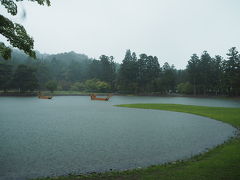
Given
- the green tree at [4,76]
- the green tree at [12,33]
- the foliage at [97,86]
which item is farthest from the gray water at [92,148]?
the foliage at [97,86]

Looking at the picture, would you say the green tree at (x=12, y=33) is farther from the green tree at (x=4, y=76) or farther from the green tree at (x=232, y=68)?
the green tree at (x=4, y=76)

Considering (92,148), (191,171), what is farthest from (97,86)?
(191,171)

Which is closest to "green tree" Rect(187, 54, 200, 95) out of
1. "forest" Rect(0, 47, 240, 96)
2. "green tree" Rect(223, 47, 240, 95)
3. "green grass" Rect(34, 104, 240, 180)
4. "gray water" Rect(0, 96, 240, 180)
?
"forest" Rect(0, 47, 240, 96)

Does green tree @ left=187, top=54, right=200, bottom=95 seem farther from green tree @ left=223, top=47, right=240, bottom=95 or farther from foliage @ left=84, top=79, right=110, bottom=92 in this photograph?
foliage @ left=84, top=79, right=110, bottom=92

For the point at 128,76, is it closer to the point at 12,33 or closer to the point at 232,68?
the point at 232,68

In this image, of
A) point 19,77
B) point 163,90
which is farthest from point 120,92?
point 19,77

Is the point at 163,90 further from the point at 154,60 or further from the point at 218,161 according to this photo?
the point at 218,161

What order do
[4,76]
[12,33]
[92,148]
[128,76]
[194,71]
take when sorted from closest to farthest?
[12,33] → [92,148] → [194,71] → [4,76] → [128,76]

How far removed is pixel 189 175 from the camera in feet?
20.0

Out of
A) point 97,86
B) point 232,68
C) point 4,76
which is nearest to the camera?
point 232,68

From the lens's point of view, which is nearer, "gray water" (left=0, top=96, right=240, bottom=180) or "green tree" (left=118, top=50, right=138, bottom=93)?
"gray water" (left=0, top=96, right=240, bottom=180)

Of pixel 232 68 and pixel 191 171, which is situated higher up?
pixel 232 68

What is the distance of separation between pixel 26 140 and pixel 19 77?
241 feet

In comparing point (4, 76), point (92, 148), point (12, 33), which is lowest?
point (92, 148)
